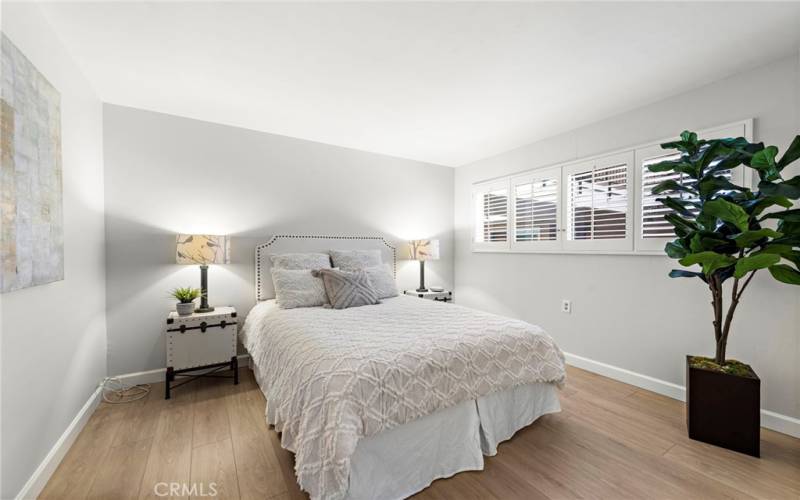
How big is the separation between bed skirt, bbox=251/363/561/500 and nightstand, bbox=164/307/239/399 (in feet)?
5.99

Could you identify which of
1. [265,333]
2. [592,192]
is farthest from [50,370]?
[592,192]

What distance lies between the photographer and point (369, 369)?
150 cm

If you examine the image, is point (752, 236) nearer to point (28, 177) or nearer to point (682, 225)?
point (682, 225)

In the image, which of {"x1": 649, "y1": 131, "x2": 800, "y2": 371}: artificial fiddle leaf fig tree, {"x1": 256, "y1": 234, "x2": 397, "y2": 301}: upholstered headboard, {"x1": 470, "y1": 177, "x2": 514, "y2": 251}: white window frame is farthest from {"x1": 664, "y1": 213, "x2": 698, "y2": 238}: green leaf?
{"x1": 256, "y1": 234, "x2": 397, "y2": 301}: upholstered headboard

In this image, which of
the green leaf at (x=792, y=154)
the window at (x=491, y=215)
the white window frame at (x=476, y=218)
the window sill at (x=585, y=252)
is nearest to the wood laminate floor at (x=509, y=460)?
the window sill at (x=585, y=252)

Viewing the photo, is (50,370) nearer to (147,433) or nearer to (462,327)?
(147,433)

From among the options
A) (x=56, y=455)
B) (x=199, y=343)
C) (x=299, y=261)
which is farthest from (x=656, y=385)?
(x=56, y=455)

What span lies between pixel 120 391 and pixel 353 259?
2255 millimetres

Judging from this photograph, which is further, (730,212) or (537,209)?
(537,209)

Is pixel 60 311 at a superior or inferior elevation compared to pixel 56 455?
superior

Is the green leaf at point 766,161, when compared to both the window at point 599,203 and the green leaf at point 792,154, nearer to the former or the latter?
the green leaf at point 792,154

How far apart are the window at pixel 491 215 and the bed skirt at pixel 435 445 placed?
2.28 meters

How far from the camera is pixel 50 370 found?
1726 mm

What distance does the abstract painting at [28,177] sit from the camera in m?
1.34
